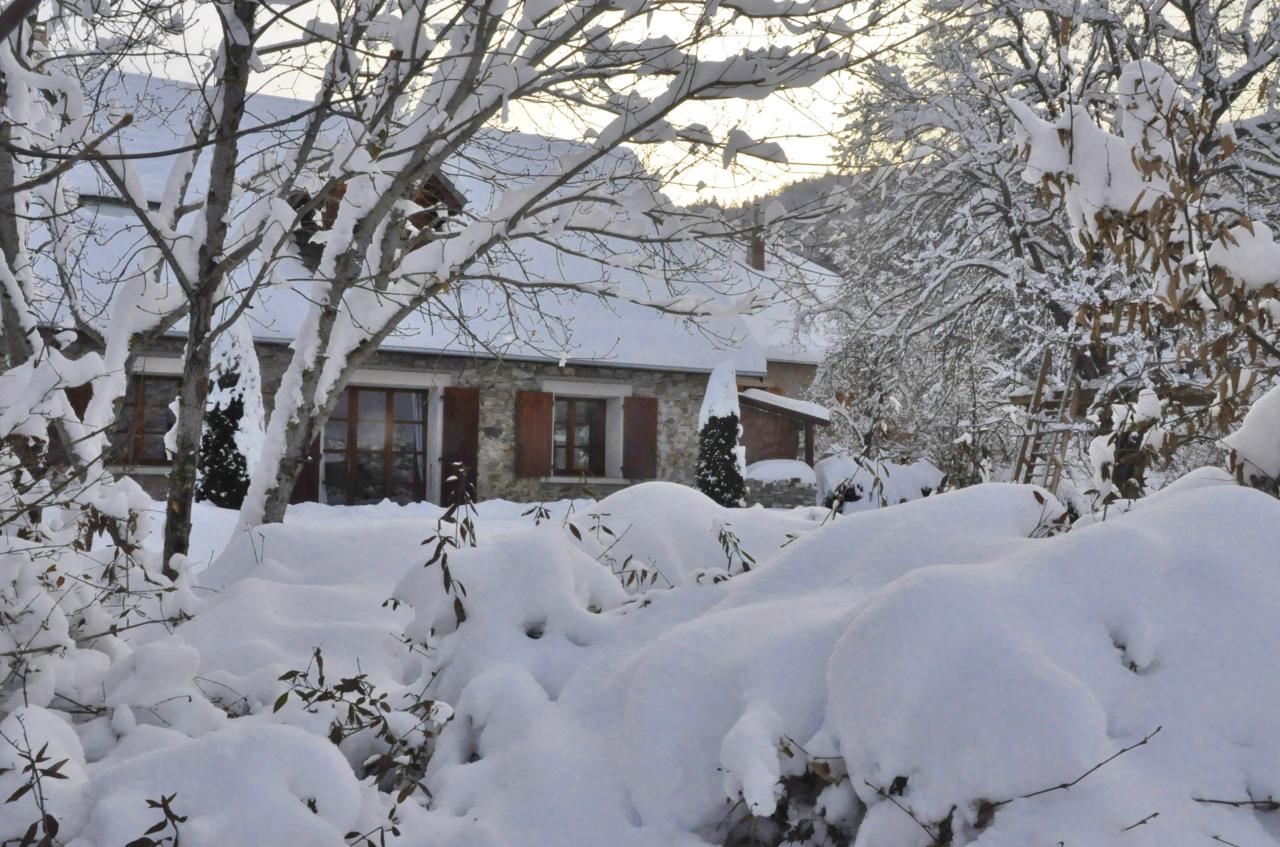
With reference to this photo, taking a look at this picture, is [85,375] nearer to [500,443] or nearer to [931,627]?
[931,627]

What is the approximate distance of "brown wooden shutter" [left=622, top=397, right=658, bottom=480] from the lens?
13352 millimetres

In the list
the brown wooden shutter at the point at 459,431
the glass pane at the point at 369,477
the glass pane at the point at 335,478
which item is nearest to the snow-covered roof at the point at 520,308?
the brown wooden shutter at the point at 459,431

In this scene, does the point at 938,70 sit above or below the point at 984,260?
above

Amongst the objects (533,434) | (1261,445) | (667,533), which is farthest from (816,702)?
(533,434)

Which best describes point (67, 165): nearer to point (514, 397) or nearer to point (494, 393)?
point (494, 393)

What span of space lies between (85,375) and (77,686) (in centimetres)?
105

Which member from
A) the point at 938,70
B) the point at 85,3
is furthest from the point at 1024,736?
the point at 938,70

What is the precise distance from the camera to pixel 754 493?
13.9 m

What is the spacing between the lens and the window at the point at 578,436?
13.6m

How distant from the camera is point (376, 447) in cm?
1254

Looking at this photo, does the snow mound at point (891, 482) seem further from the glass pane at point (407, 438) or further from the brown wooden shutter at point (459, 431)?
the glass pane at point (407, 438)

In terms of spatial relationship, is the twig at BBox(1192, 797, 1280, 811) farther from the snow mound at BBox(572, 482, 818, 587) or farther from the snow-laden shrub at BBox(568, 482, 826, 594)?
the snow mound at BBox(572, 482, 818, 587)

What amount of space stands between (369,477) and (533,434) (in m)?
2.25

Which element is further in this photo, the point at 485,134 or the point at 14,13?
the point at 485,134
